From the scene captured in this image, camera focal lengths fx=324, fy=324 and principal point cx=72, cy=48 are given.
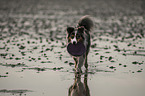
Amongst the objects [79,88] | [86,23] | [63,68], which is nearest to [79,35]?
[79,88]

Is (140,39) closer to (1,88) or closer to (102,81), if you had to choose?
(102,81)

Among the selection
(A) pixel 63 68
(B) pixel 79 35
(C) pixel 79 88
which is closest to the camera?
(C) pixel 79 88

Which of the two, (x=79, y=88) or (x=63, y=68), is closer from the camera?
(x=79, y=88)

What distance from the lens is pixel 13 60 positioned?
13.5 metres

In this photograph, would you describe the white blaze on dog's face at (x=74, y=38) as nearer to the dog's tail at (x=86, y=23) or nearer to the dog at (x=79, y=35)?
the dog at (x=79, y=35)

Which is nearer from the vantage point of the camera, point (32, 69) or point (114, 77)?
point (114, 77)

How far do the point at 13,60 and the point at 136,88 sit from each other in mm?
5995

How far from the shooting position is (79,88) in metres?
9.40

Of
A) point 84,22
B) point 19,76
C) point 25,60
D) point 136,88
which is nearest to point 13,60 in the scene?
point 25,60

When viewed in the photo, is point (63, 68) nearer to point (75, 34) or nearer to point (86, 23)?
point (86, 23)

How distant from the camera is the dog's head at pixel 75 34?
981cm

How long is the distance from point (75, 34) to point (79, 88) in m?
1.64

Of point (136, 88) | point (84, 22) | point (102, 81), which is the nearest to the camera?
point (136, 88)

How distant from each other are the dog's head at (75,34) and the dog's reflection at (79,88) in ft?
4.16
